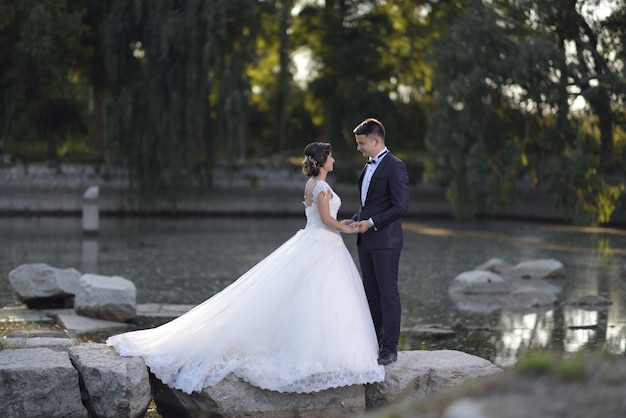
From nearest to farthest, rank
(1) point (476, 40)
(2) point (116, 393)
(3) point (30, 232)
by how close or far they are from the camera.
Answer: (2) point (116, 393) → (1) point (476, 40) → (3) point (30, 232)

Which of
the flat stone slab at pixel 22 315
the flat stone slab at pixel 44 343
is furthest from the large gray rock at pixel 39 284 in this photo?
the flat stone slab at pixel 44 343

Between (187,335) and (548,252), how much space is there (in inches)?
724

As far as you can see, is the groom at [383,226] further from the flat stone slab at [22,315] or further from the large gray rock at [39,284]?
the large gray rock at [39,284]

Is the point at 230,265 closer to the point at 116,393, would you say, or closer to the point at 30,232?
the point at 30,232

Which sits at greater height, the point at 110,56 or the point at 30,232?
the point at 110,56

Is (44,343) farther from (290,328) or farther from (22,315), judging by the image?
(22,315)

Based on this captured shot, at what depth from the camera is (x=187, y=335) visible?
717 cm

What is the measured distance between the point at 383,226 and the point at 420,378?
1120mm

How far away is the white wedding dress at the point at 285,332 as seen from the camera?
6820 millimetres

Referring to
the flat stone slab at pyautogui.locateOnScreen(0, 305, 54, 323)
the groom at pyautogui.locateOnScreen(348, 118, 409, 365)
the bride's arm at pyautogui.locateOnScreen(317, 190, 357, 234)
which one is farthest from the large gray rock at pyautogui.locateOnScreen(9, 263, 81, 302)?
the groom at pyautogui.locateOnScreen(348, 118, 409, 365)

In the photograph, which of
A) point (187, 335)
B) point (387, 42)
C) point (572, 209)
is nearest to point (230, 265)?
point (572, 209)

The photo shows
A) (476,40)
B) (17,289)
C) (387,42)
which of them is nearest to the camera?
(17,289)

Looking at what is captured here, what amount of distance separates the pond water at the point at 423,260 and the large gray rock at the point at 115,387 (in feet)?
13.4

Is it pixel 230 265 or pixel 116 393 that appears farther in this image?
pixel 230 265
